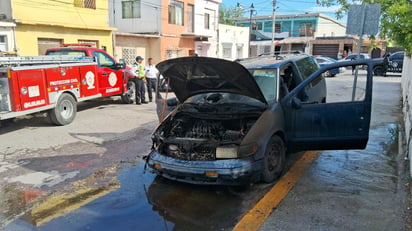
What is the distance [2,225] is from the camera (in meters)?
3.83

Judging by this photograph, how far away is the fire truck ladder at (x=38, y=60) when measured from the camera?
24.0 ft

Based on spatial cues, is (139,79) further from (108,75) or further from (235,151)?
(235,151)

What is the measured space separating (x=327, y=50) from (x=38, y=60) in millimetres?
36909

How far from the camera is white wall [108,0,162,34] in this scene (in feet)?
82.2

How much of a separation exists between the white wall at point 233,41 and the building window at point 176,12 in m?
6.51

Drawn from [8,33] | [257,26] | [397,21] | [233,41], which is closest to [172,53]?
[233,41]

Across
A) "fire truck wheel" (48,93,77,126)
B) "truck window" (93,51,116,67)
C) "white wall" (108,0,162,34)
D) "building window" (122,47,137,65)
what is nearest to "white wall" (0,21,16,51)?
"truck window" (93,51,116,67)

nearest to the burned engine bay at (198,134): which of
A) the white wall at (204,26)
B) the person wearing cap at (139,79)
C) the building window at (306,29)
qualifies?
the person wearing cap at (139,79)

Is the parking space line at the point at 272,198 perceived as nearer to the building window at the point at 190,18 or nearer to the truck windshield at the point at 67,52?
the truck windshield at the point at 67,52

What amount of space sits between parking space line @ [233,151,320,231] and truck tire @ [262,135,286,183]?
5.2 inches

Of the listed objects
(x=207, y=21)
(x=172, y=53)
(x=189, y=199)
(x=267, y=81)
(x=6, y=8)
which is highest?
(x=207, y=21)

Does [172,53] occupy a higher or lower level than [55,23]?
lower

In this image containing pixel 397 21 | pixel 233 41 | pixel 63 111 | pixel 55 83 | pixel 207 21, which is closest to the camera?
pixel 397 21

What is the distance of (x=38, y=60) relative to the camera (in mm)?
8164
